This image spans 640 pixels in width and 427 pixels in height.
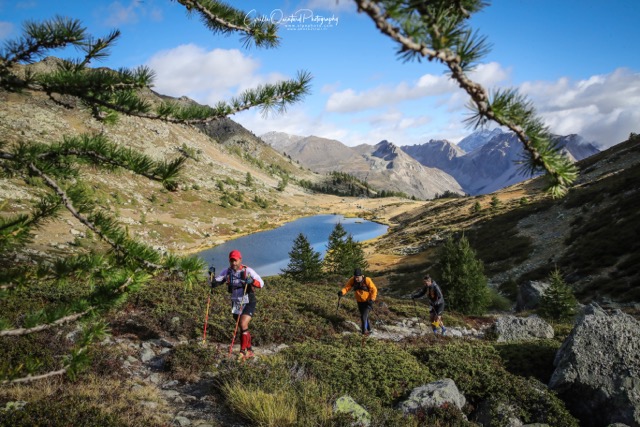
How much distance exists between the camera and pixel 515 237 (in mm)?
46531

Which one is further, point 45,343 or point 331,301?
point 331,301

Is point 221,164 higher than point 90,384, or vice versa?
point 221,164

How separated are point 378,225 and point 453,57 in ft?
370

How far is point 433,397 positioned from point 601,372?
157 inches

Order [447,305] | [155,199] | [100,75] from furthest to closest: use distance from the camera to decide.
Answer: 1. [155,199]
2. [447,305]
3. [100,75]

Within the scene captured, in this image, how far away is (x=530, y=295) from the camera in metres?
25.0

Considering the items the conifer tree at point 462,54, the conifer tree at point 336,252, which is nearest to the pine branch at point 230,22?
the conifer tree at point 462,54

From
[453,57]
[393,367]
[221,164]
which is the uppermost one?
[221,164]

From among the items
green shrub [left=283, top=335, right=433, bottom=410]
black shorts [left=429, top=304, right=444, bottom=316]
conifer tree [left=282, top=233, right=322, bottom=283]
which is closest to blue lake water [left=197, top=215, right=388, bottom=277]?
conifer tree [left=282, top=233, right=322, bottom=283]

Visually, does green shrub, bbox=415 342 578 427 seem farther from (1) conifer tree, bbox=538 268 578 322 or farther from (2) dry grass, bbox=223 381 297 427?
(1) conifer tree, bbox=538 268 578 322

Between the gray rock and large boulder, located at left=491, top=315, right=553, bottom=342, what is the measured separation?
8.65 metres

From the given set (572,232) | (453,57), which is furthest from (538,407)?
(572,232)

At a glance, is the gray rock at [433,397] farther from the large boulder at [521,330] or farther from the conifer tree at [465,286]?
the conifer tree at [465,286]

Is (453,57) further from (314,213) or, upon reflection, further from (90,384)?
(314,213)
